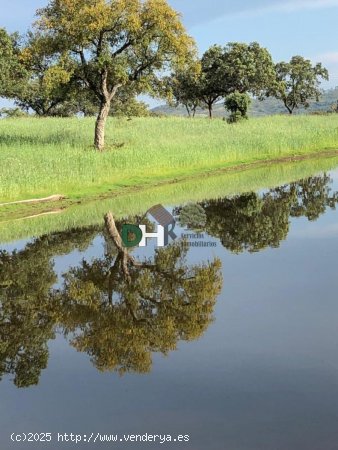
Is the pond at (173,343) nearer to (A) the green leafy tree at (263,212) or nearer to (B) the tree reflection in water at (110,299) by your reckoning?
(B) the tree reflection in water at (110,299)

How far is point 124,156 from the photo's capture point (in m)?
27.3

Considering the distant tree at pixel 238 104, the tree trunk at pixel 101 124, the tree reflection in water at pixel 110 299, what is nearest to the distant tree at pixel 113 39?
the tree trunk at pixel 101 124

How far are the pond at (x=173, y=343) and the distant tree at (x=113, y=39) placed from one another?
17.9m

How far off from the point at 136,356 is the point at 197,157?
22705 mm

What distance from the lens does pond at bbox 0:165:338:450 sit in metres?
5.79

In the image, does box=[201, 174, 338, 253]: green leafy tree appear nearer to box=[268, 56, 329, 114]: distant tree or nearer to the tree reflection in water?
the tree reflection in water

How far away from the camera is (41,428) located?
231 inches

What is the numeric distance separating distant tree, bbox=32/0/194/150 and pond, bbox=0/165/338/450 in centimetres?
1791

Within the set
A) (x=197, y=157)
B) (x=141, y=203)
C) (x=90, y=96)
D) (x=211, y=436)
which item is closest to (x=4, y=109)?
(x=90, y=96)

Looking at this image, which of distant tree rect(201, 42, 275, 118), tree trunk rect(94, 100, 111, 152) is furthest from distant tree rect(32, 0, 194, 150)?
distant tree rect(201, 42, 275, 118)

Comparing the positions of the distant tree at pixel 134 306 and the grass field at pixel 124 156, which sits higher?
the grass field at pixel 124 156

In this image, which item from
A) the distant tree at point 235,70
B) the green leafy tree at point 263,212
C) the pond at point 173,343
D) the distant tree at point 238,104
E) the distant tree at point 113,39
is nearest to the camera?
the pond at point 173,343

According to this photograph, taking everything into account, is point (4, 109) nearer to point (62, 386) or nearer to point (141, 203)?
point (141, 203)

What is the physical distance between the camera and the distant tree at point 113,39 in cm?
2927
